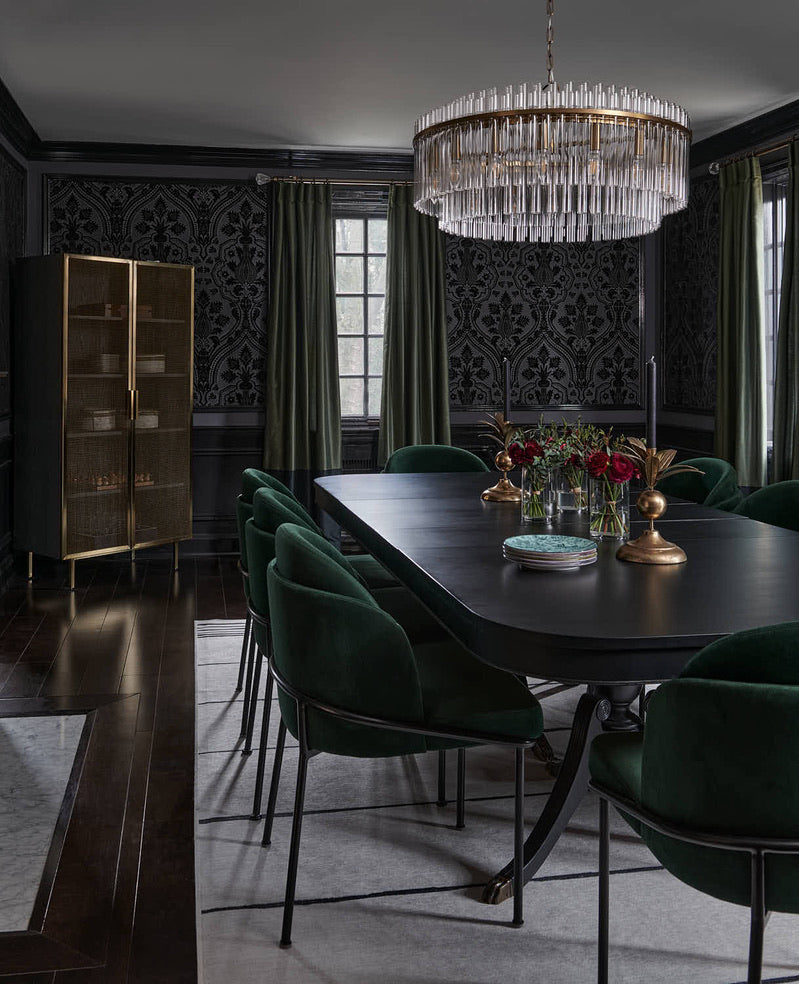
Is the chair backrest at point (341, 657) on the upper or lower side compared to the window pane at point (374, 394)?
lower

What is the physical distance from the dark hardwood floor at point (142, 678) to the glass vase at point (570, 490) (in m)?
1.42

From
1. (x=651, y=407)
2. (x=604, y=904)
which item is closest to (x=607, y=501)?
(x=651, y=407)

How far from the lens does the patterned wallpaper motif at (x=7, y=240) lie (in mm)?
5637

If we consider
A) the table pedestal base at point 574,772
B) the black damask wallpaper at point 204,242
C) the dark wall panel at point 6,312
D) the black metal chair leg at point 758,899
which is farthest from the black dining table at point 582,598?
the black damask wallpaper at point 204,242

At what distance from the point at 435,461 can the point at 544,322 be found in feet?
7.49

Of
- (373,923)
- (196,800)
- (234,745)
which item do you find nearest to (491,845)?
(373,923)

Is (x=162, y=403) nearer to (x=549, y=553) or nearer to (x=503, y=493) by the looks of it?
(x=503, y=493)

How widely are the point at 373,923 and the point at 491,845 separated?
47 cm

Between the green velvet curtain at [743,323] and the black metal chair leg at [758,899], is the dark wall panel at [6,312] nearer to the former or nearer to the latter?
the green velvet curtain at [743,323]

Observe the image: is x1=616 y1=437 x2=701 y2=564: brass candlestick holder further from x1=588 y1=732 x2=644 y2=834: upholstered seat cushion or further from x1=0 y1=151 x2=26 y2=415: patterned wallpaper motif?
x1=0 y1=151 x2=26 y2=415: patterned wallpaper motif

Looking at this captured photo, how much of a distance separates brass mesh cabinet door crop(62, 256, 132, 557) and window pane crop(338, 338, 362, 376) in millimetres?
1539

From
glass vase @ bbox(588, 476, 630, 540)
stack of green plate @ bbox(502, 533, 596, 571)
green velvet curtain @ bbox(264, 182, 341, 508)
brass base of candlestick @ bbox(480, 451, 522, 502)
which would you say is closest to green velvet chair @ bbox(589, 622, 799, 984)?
stack of green plate @ bbox(502, 533, 596, 571)

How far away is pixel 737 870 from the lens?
162 centimetres

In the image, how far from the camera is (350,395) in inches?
278
